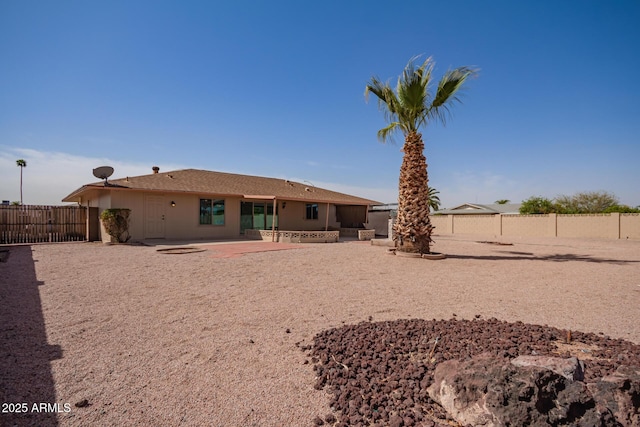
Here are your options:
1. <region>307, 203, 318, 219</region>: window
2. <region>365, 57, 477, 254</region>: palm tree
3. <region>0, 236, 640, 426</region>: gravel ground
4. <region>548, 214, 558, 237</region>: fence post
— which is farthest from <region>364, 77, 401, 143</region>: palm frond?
<region>548, 214, 558, 237</region>: fence post

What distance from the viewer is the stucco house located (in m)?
16.4

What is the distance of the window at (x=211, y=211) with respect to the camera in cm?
1847

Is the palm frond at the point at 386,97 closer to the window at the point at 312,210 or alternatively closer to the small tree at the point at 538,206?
the window at the point at 312,210

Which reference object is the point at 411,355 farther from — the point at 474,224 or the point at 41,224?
the point at 474,224

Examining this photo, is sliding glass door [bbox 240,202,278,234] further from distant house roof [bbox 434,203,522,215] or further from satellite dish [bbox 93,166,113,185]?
distant house roof [bbox 434,203,522,215]

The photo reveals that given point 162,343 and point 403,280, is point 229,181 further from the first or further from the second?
point 162,343

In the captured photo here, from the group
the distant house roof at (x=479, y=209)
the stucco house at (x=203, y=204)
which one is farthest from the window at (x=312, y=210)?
the distant house roof at (x=479, y=209)

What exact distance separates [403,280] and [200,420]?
6.17m

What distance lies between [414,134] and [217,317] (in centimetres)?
968

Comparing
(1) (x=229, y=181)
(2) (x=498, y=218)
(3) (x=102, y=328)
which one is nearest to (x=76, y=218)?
(1) (x=229, y=181)

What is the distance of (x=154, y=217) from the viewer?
55.5 ft

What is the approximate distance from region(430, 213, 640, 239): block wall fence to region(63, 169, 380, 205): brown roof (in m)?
12.4

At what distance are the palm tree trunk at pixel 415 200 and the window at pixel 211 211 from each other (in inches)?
434

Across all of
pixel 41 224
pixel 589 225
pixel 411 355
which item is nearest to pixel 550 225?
pixel 589 225
